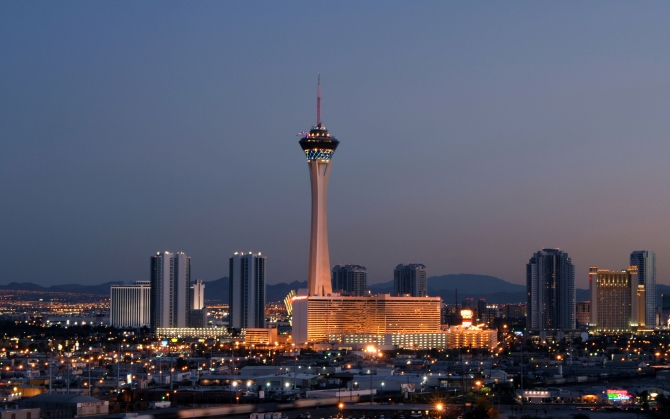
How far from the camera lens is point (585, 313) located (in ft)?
612

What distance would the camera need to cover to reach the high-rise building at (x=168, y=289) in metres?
142

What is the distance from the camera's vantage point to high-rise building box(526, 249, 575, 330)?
159 metres

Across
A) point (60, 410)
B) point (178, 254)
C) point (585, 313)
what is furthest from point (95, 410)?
point (585, 313)

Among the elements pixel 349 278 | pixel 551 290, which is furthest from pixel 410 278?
pixel 551 290

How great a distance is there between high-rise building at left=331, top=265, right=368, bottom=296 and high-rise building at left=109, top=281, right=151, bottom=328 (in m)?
24.1

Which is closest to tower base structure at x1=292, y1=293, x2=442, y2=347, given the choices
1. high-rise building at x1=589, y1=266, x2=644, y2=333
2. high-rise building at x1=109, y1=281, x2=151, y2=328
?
high-rise building at x1=109, y1=281, x2=151, y2=328

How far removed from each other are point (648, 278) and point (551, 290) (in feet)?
66.5

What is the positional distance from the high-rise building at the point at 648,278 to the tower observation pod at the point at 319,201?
76057 millimetres

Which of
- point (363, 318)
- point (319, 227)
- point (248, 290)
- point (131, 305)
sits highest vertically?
point (319, 227)

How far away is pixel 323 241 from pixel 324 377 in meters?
35.6

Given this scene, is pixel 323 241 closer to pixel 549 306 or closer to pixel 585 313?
pixel 549 306

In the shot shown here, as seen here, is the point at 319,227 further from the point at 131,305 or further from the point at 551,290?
the point at 551,290

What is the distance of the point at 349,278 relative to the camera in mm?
157250

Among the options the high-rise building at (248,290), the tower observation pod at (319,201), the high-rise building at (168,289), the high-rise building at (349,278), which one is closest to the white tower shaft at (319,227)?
the tower observation pod at (319,201)
